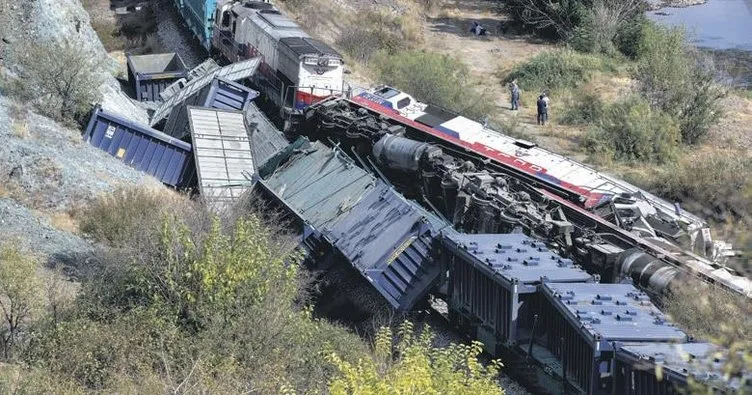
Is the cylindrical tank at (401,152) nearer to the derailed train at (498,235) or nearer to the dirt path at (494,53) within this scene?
the derailed train at (498,235)

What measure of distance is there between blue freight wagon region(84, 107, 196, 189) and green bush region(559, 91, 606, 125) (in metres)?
17.0

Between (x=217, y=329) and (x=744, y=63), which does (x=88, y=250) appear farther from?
(x=744, y=63)

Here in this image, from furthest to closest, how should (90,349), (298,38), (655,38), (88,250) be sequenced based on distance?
(655,38)
(298,38)
(88,250)
(90,349)

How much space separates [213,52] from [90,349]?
2434 centimetres

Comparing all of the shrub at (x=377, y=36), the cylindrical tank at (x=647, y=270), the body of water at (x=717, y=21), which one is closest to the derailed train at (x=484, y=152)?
the cylindrical tank at (x=647, y=270)

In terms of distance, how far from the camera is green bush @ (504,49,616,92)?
Answer: 132 ft

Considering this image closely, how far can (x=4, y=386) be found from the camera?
1116cm

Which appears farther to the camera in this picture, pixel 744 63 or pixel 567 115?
pixel 744 63

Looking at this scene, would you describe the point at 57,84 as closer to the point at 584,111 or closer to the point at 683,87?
the point at 584,111

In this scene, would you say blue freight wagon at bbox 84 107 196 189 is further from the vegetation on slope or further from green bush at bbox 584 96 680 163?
green bush at bbox 584 96 680 163

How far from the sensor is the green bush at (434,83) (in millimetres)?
34094

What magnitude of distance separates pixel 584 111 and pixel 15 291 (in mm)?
26381

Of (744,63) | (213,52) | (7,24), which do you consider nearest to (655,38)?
(744,63)

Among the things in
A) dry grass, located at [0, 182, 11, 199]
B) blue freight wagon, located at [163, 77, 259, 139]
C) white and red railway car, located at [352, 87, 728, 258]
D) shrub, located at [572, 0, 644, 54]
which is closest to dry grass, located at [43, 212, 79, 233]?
dry grass, located at [0, 182, 11, 199]
